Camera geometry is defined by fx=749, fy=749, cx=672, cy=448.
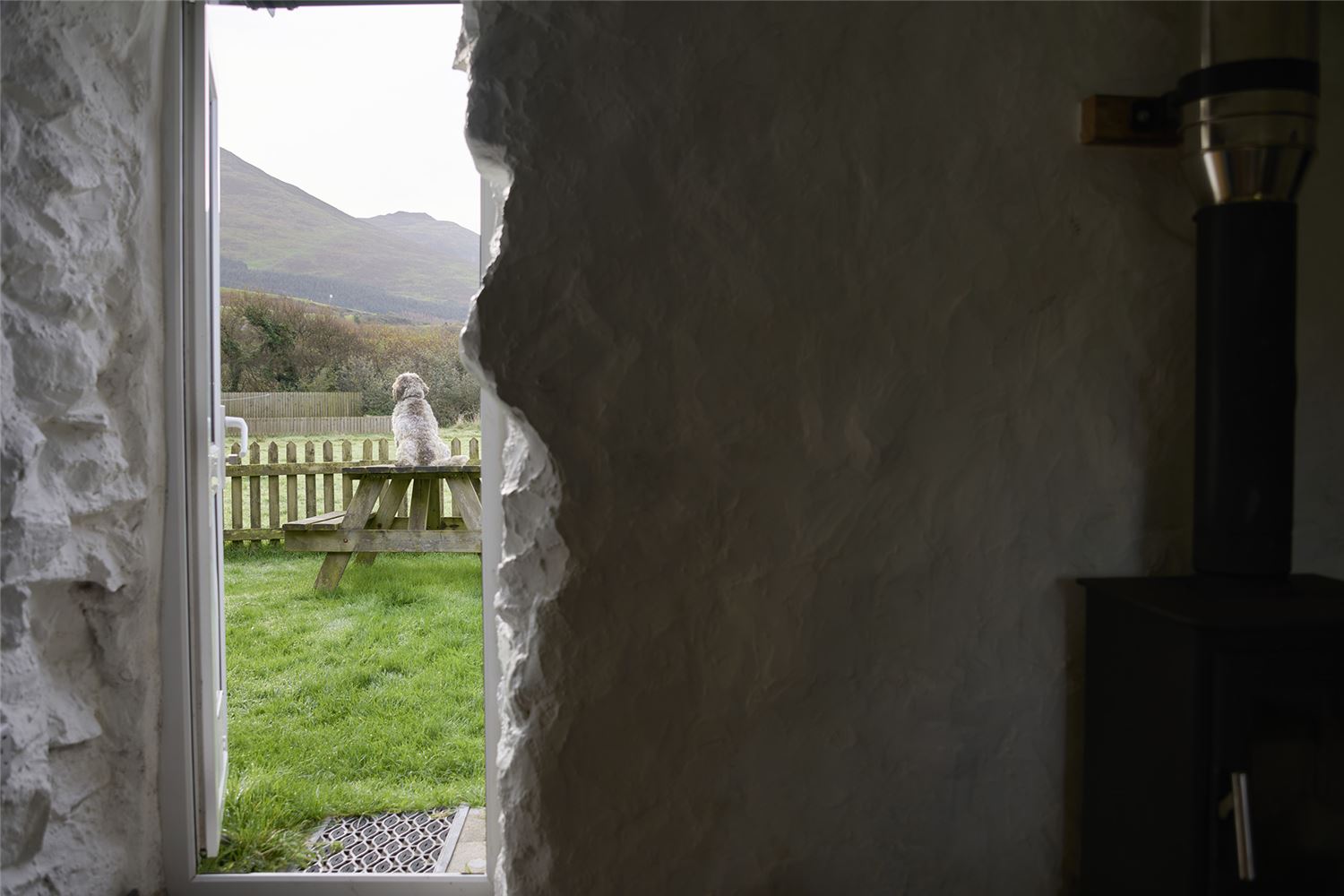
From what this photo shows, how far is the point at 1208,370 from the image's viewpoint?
1408 millimetres

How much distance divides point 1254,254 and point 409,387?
208 cm

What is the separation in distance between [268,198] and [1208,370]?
230 centimetres

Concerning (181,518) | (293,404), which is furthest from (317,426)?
(181,518)

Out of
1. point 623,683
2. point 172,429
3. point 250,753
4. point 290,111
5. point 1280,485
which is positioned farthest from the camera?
point 250,753

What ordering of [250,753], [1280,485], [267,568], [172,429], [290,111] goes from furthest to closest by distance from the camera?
[267,568], [250,753], [290,111], [172,429], [1280,485]

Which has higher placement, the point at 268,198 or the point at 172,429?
the point at 268,198

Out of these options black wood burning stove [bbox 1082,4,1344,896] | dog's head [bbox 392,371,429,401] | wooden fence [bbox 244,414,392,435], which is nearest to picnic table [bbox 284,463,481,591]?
wooden fence [bbox 244,414,392,435]

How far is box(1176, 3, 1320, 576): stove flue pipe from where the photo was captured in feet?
4.42

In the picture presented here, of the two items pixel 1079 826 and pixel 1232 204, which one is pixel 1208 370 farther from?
pixel 1079 826

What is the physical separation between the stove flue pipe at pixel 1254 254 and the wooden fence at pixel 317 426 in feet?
7.10

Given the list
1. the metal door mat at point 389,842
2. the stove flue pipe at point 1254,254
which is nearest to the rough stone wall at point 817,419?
the stove flue pipe at point 1254,254

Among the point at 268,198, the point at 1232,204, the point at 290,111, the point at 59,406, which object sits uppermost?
the point at 290,111

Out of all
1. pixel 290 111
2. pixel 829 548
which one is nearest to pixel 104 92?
pixel 290 111

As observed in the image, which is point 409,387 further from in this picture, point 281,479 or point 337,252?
point 281,479
